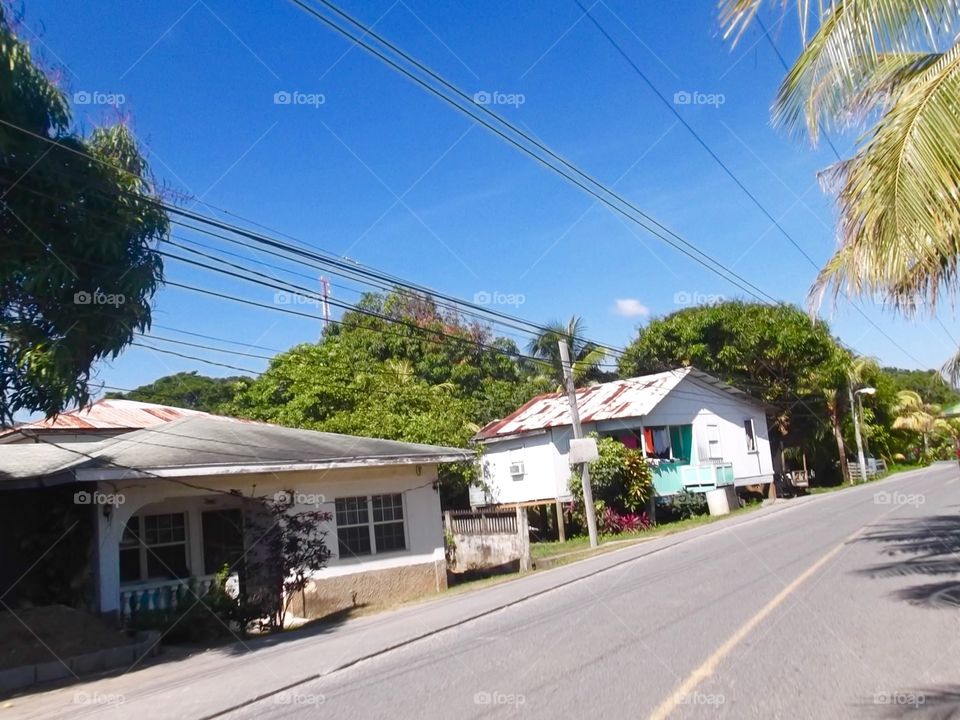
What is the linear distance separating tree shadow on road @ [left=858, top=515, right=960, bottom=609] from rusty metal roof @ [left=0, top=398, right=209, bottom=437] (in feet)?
Result: 50.1

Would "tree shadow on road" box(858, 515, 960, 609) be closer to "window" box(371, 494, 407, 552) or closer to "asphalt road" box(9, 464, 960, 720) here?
"asphalt road" box(9, 464, 960, 720)

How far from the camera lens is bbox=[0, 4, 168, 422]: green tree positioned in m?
10.6

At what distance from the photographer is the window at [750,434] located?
127 ft

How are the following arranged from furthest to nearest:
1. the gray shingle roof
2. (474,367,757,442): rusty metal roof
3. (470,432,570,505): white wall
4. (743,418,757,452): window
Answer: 1. (743,418,757,452): window
2. (470,432,570,505): white wall
3. (474,367,757,442): rusty metal roof
4. the gray shingle roof

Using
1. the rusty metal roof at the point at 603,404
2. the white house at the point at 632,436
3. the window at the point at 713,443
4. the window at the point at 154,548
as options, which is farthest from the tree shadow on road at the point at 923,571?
the window at the point at 713,443

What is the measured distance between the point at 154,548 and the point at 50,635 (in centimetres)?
449

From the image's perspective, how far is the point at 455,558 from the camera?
2270cm

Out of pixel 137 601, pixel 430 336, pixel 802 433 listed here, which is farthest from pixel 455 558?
pixel 802 433

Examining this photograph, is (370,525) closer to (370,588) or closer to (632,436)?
(370,588)

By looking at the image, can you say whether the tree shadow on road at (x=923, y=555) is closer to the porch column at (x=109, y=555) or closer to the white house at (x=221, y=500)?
the white house at (x=221, y=500)

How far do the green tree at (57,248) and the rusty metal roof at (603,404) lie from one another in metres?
22.0

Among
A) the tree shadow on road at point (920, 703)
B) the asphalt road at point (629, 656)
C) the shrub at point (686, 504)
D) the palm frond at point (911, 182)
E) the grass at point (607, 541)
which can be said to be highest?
the palm frond at point (911, 182)

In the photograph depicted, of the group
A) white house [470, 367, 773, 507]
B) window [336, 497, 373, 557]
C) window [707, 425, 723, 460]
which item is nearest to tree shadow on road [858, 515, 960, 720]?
window [336, 497, 373, 557]

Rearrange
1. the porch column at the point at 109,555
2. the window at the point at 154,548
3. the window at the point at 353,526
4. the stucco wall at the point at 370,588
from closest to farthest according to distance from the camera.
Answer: the porch column at the point at 109,555, the window at the point at 154,548, the stucco wall at the point at 370,588, the window at the point at 353,526
